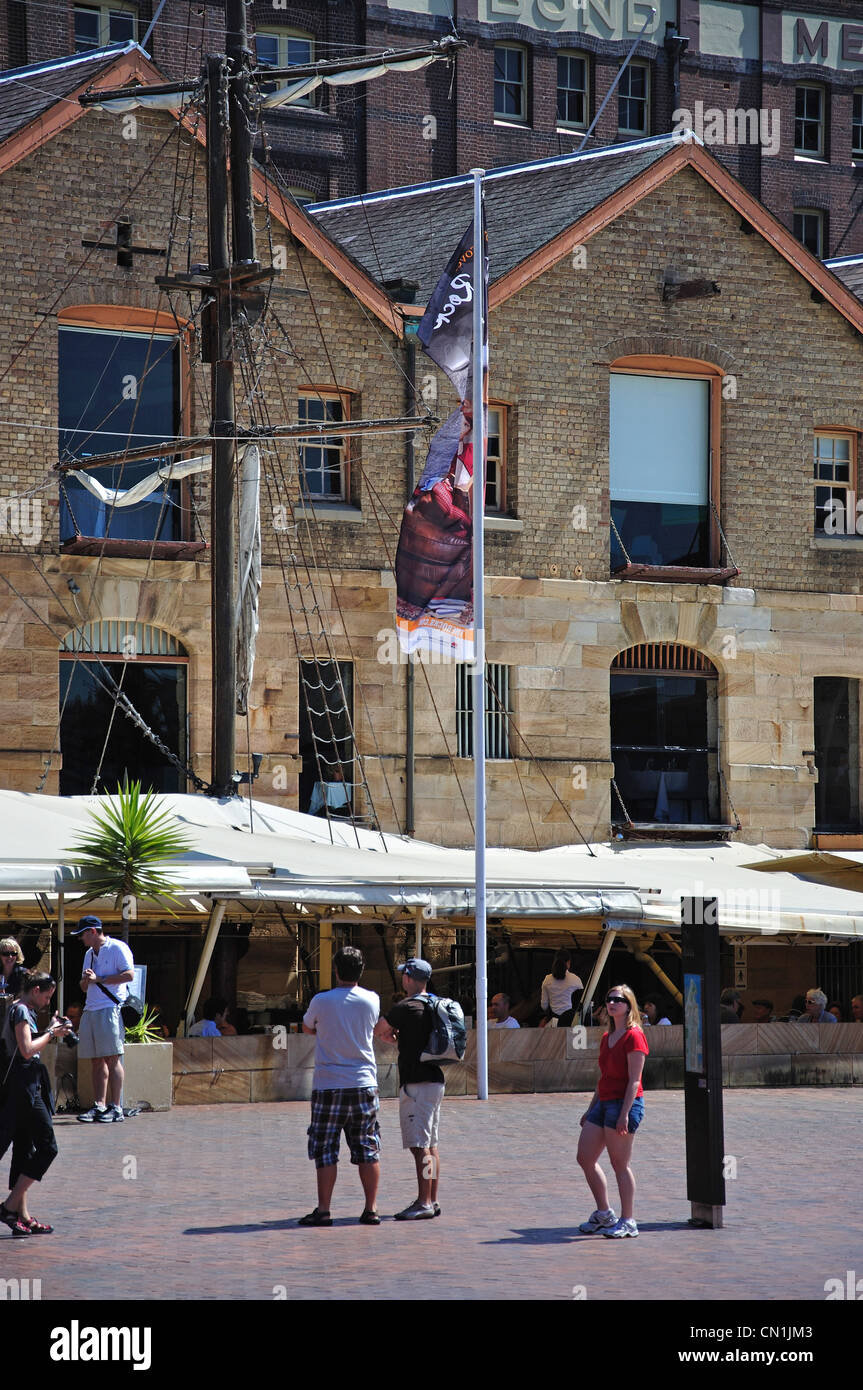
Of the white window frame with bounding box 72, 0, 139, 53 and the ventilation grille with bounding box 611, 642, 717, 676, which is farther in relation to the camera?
the white window frame with bounding box 72, 0, 139, 53

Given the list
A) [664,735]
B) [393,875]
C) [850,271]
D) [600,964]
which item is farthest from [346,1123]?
[850,271]

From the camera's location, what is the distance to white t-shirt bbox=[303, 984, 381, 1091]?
1202 cm

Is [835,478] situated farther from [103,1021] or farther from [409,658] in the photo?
[103,1021]

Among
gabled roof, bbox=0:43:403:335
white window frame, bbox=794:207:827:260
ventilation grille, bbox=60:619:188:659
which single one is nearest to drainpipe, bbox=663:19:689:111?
white window frame, bbox=794:207:827:260

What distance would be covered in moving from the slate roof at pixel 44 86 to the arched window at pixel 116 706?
20.5ft

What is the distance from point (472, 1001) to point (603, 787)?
3.40m

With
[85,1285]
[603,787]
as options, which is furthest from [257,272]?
[85,1285]

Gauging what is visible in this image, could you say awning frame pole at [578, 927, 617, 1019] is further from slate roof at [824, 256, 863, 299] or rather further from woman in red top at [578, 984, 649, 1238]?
slate roof at [824, 256, 863, 299]

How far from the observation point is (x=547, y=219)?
29.9m

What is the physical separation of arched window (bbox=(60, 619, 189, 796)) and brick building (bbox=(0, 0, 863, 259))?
15.2m

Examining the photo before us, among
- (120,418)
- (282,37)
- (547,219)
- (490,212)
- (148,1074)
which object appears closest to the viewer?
(148,1074)

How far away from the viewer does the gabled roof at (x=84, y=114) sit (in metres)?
25.4

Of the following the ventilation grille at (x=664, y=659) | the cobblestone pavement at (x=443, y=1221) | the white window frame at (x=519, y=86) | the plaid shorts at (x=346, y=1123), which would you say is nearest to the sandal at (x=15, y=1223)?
the cobblestone pavement at (x=443, y=1221)

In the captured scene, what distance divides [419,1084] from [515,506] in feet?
53.9
